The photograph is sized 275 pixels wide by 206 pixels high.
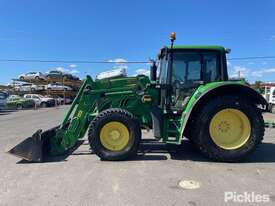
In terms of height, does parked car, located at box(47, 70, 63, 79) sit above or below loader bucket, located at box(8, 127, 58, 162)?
above

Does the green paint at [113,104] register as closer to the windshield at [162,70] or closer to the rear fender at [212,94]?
the rear fender at [212,94]

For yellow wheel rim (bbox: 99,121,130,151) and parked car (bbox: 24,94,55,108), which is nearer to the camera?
yellow wheel rim (bbox: 99,121,130,151)

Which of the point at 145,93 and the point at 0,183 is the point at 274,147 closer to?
the point at 145,93

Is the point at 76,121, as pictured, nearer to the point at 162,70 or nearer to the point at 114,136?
the point at 114,136

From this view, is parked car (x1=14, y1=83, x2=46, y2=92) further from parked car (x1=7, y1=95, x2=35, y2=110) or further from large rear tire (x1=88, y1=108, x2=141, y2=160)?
large rear tire (x1=88, y1=108, x2=141, y2=160)

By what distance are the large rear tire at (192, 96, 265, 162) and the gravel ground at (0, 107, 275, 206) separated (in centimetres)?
27

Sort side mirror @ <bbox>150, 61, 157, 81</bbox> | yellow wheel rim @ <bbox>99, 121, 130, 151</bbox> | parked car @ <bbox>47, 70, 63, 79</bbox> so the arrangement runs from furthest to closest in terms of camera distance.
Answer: parked car @ <bbox>47, 70, 63, 79</bbox> → side mirror @ <bbox>150, 61, 157, 81</bbox> → yellow wheel rim @ <bbox>99, 121, 130, 151</bbox>

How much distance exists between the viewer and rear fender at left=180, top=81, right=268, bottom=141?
21.4 ft

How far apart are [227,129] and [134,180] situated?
2.48 meters

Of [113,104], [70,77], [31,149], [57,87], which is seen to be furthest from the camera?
[70,77]

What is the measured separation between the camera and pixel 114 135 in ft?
21.8

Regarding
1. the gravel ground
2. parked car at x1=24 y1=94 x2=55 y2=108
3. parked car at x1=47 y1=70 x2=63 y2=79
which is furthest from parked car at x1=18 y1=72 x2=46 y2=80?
the gravel ground

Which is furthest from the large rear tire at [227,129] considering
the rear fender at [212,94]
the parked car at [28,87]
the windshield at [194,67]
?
the parked car at [28,87]

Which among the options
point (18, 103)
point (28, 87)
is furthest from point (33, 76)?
point (18, 103)
